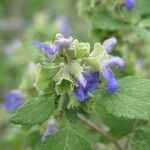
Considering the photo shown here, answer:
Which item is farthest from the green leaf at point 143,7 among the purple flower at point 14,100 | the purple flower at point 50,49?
the purple flower at point 50,49

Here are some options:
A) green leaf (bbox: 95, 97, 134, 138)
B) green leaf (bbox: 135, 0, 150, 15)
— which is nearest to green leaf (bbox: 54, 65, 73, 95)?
green leaf (bbox: 95, 97, 134, 138)

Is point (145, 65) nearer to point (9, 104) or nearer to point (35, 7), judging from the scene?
point (9, 104)

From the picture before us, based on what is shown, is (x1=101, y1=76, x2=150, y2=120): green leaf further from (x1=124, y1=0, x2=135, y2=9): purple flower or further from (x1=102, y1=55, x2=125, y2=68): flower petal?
(x1=124, y1=0, x2=135, y2=9): purple flower

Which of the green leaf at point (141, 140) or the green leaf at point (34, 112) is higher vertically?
the green leaf at point (34, 112)

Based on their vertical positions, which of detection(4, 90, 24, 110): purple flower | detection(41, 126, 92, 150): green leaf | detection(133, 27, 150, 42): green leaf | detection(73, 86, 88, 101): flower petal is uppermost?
detection(133, 27, 150, 42): green leaf

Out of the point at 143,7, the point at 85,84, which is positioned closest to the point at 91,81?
the point at 85,84

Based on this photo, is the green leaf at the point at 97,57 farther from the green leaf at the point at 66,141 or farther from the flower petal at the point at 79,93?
the green leaf at the point at 66,141
